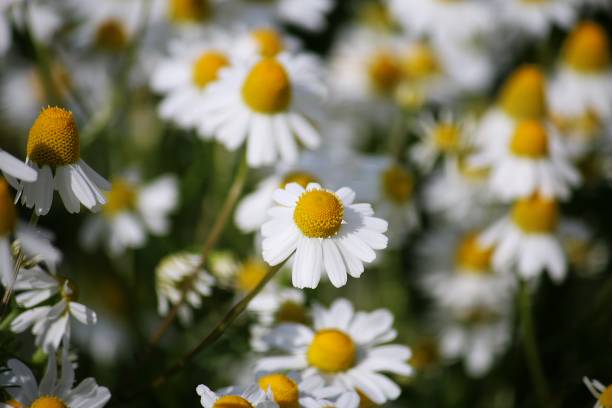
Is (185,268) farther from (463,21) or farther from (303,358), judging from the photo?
(463,21)

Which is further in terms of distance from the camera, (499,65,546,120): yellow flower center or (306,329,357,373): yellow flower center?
(499,65,546,120): yellow flower center

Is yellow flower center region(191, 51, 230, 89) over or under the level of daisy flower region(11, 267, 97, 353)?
under

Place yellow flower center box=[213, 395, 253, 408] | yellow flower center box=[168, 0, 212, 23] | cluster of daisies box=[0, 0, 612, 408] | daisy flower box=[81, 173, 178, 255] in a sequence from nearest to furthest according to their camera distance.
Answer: yellow flower center box=[213, 395, 253, 408] → cluster of daisies box=[0, 0, 612, 408] → daisy flower box=[81, 173, 178, 255] → yellow flower center box=[168, 0, 212, 23]

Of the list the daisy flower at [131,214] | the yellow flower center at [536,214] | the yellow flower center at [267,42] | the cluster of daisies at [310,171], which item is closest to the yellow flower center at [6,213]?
the cluster of daisies at [310,171]

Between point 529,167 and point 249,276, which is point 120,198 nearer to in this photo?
point 249,276

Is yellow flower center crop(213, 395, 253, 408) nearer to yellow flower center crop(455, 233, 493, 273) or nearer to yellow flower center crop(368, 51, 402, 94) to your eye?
yellow flower center crop(455, 233, 493, 273)

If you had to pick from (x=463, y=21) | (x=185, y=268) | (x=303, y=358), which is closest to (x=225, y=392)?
(x=303, y=358)

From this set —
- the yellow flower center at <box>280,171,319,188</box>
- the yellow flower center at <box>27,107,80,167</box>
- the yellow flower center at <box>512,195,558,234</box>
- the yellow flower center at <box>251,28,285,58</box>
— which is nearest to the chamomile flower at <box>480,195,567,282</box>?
the yellow flower center at <box>512,195,558,234</box>

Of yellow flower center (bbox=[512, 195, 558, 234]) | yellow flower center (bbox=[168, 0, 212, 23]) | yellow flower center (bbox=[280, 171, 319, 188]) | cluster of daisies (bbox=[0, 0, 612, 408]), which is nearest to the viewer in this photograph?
cluster of daisies (bbox=[0, 0, 612, 408])
